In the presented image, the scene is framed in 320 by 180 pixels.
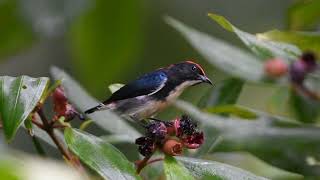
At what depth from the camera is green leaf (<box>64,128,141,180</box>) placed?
4.19 ft

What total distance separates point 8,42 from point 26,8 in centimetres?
16

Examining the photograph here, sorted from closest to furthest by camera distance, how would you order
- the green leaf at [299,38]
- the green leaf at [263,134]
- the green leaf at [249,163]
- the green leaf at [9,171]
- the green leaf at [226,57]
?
the green leaf at [9,171] < the green leaf at [299,38] < the green leaf at [263,134] < the green leaf at [226,57] < the green leaf at [249,163]

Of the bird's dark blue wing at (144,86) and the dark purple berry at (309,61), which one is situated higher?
the dark purple berry at (309,61)

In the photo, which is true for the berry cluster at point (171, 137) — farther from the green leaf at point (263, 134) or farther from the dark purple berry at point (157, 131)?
the green leaf at point (263, 134)

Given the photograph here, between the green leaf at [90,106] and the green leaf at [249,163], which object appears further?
the green leaf at [249,163]

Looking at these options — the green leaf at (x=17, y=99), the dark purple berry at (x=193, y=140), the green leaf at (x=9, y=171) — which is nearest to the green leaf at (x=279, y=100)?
the dark purple berry at (x=193, y=140)

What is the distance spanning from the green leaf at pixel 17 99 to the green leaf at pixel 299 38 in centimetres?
37

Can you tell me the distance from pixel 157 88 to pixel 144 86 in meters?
0.03

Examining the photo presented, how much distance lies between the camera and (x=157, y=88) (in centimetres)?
146

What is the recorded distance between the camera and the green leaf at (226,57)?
1.64 m

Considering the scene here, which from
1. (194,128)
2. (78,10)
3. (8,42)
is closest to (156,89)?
(194,128)

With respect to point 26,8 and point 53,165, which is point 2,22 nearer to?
point 26,8

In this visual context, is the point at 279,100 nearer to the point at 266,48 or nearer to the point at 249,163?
the point at 266,48

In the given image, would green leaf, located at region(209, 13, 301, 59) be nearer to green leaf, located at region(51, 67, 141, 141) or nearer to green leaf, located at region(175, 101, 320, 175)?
green leaf, located at region(175, 101, 320, 175)
